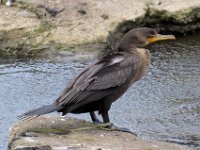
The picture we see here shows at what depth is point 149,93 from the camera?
29.8ft

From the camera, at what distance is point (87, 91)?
672 cm

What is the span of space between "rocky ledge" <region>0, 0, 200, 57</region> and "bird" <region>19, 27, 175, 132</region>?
154 inches

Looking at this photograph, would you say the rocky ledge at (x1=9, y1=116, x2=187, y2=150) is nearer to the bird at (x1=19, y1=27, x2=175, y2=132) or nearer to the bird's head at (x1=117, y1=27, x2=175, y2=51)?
the bird at (x1=19, y1=27, x2=175, y2=132)

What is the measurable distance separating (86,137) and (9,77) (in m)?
3.58

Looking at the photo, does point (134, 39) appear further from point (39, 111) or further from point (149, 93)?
point (149, 93)

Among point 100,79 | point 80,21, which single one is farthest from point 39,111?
point 80,21

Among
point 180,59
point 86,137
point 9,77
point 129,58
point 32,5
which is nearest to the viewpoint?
point 86,137

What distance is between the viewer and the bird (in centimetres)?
671

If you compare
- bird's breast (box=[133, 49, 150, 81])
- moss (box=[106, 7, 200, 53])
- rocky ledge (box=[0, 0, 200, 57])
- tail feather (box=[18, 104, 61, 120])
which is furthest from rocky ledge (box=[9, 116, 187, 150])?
moss (box=[106, 7, 200, 53])

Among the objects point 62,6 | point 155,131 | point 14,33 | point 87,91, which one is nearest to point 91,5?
point 62,6

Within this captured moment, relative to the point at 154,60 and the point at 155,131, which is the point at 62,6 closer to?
the point at 154,60

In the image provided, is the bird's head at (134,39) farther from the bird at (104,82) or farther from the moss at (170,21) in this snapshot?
the moss at (170,21)

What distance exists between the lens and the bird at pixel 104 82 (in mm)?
6707

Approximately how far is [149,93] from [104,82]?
2363 millimetres
